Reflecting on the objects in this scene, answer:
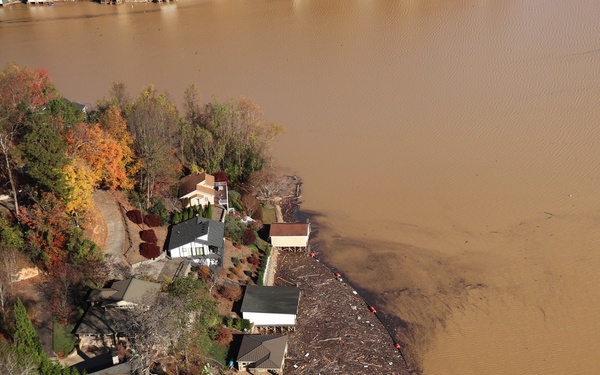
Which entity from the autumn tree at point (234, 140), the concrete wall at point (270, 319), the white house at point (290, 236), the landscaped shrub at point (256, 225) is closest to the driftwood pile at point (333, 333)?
the concrete wall at point (270, 319)

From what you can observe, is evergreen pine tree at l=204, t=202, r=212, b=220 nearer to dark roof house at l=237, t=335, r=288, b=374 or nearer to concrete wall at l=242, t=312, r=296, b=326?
concrete wall at l=242, t=312, r=296, b=326

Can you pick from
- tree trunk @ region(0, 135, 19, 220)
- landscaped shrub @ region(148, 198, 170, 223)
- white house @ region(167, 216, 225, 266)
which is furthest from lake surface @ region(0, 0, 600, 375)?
tree trunk @ region(0, 135, 19, 220)

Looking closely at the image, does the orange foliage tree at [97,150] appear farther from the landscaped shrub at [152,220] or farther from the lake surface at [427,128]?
the lake surface at [427,128]

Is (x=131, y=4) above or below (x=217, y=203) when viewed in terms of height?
above

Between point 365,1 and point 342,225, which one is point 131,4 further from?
point 342,225

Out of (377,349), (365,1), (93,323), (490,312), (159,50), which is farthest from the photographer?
(365,1)

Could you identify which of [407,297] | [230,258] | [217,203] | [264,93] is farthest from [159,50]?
[407,297]
